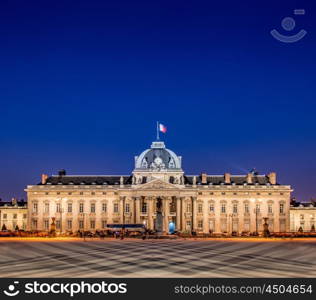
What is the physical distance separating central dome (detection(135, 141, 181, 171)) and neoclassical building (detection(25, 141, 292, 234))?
0.67 feet

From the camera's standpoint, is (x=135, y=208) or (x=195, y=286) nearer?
(x=195, y=286)

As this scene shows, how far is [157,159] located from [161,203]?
8964 millimetres

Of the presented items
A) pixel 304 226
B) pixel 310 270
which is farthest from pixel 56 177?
pixel 310 270

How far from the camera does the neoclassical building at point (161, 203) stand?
120250 millimetres

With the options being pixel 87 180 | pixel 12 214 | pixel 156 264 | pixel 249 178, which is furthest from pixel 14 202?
pixel 156 264

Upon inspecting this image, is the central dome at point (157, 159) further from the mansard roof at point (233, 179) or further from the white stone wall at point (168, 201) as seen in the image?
the mansard roof at point (233, 179)

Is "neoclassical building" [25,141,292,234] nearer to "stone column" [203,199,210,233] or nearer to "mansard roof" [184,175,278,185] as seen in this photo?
"stone column" [203,199,210,233]

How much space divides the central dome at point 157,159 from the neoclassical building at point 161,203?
0.20 meters

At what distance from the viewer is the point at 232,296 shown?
24562 mm

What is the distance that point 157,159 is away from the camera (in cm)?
12262

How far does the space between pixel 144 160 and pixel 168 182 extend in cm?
693

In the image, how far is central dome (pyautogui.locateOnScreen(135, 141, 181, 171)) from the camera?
123 metres

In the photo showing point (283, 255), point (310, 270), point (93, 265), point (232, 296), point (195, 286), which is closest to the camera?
point (232, 296)

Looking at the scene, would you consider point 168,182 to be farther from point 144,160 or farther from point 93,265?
point 93,265
